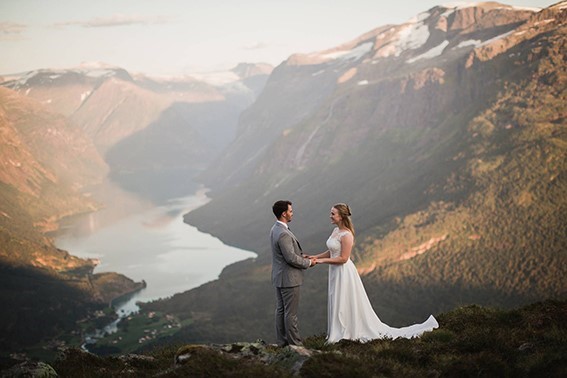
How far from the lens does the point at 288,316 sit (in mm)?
19562

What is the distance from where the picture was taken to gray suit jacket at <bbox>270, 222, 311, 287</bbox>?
19.0 meters

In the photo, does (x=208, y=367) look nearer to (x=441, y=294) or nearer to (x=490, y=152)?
(x=441, y=294)

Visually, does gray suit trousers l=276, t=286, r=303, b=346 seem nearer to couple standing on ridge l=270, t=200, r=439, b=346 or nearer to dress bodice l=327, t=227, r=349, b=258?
couple standing on ridge l=270, t=200, r=439, b=346

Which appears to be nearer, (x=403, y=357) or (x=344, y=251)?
(x=403, y=357)

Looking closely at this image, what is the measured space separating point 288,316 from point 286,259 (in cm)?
198

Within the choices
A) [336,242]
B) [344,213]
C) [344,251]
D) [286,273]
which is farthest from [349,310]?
[344,213]

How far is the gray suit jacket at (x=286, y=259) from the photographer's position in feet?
62.5

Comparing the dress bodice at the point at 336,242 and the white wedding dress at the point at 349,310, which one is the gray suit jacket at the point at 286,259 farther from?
the white wedding dress at the point at 349,310

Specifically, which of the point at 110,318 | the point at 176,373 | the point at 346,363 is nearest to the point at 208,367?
the point at 176,373

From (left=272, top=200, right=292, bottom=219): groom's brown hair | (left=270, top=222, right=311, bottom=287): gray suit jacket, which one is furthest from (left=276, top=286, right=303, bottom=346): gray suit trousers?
(left=272, top=200, right=292, bottom=219): groom's brown hair

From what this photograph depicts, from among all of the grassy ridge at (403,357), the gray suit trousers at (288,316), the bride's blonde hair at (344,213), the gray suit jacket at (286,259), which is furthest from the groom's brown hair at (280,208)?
the grassy ridge at (403,357)

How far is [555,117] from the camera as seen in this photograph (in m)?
185

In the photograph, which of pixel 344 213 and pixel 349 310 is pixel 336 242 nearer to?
pixel 344 213

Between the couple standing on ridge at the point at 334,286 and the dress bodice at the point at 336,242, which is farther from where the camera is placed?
the dress bodice at the point at 336,242
